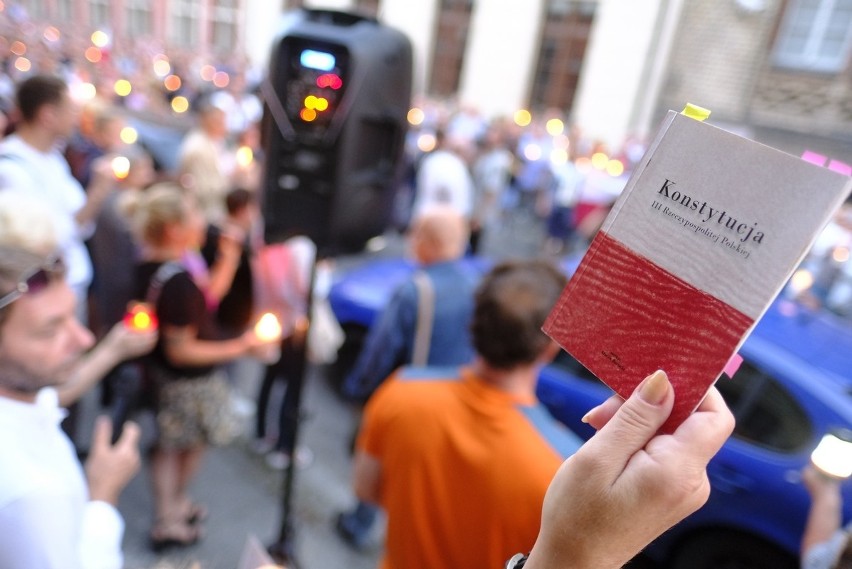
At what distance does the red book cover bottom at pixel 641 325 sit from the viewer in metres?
0.54

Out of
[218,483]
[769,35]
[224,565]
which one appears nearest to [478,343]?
[224,565]

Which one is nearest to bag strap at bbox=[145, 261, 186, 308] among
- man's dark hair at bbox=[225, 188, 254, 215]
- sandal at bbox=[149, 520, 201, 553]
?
man's dark hair at bbox=[225, 188, 254, 215]

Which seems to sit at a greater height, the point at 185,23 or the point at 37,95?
the point at 185,23

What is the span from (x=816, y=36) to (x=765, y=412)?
9.90 meters

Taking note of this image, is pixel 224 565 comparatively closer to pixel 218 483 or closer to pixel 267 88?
pixel 218 483

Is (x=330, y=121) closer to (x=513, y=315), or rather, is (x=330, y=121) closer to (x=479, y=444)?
(x=513, y=315)

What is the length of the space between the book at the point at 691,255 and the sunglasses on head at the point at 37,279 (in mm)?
1212

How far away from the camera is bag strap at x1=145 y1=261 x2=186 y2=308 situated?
228 cm

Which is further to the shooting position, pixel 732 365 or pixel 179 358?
pixel 179 358

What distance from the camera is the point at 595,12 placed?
12.4 meters

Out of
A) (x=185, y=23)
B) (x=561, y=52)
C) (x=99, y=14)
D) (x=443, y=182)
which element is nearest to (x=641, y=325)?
(x=443, y=182)

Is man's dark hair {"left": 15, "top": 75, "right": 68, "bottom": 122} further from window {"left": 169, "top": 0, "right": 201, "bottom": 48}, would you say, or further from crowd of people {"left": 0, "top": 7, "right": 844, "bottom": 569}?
window {"left": 169, "top": 0, "right": 201, "bottom": 48}

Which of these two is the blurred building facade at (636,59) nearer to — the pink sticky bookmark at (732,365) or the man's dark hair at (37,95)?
the man's dark hair at (37,95)

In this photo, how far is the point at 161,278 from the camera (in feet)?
7.50
